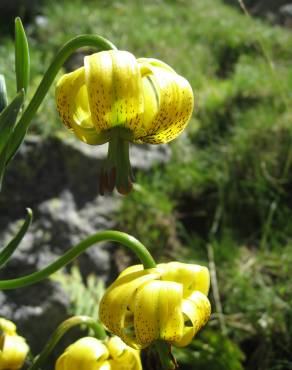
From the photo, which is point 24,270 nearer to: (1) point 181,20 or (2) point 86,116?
(2) point 86,116

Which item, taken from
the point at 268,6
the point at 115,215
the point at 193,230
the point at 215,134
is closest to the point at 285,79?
the point at 215,134

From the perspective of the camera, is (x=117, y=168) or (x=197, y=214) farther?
(x=197, y=214)

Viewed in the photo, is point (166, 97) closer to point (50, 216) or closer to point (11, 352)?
point (11, 352)

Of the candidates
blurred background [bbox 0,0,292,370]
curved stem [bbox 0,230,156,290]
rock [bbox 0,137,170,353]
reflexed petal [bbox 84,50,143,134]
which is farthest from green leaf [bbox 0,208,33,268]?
rock [bbox 0,137,170,353]

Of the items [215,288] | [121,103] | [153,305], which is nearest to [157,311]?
[153,305]

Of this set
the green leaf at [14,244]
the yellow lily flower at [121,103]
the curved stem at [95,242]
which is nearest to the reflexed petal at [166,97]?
the yellow lily flower at [121,103]

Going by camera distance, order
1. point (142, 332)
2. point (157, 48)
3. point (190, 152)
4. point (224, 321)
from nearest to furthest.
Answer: point (142, 332) < point (224, 321) < point (190, 152) < point (157, 48)
